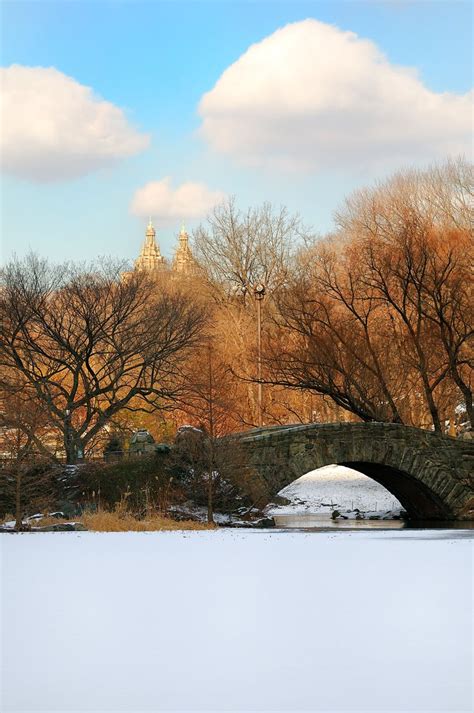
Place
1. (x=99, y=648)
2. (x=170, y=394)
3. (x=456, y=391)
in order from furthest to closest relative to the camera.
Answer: (x=456, y=391) → (x=170, y=394) → (x=99, y=648)

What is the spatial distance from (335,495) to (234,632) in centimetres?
3005

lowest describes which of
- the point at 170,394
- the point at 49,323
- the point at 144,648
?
the point at 144,648

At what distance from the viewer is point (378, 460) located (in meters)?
27.3

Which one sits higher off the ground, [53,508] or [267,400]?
[267,400]

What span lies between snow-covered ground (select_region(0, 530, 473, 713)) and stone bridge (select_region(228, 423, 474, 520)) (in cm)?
1099

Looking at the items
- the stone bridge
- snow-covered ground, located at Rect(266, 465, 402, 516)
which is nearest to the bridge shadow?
the stone bridge

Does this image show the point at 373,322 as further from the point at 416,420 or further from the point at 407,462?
the point at 407,462

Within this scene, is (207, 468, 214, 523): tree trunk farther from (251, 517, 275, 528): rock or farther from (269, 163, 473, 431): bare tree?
(269, 163, 473, 431): bare tree

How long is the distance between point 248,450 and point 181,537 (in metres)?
7.49

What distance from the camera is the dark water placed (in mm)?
25172

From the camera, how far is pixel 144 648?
25.3 ft

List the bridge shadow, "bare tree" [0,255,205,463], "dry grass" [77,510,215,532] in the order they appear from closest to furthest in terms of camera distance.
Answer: "dry grass" [77,510,215,532]
the bridge shadow
"bare tree" [0,255,205,463]

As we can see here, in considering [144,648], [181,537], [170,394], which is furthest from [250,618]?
[170,394]

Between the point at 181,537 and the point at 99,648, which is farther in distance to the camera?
the point at 181,537
